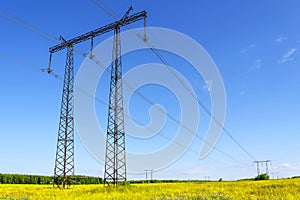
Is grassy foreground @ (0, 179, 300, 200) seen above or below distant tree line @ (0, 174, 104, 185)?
above

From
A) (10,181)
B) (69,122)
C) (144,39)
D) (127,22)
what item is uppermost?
(127,22)

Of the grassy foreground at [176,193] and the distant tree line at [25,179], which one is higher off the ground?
the grassy foreground at [176,193]

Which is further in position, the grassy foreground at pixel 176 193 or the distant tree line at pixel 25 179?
the distant tree line at pixel 25 179

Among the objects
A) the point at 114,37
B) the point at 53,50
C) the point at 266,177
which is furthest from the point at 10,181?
the point at 114,37

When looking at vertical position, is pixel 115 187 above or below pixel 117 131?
below

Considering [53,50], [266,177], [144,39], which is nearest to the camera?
[144,39]

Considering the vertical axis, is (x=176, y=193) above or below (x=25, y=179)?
above

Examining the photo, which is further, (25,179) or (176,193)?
(25,179)

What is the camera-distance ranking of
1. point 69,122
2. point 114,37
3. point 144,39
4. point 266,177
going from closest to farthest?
point 144,39 < point 114,37 < point 69,122 < point 266,177

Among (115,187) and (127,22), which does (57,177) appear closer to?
(115,187)

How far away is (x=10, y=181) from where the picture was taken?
134m

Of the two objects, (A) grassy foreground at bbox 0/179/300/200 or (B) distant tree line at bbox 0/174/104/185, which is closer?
(A) grassy foreground at bbox 0/179/300/200

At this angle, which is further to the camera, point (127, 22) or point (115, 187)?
point (127, 22)

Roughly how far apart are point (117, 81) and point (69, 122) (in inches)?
342
